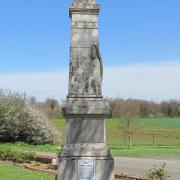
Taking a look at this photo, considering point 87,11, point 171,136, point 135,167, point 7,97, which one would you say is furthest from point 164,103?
point 87,11

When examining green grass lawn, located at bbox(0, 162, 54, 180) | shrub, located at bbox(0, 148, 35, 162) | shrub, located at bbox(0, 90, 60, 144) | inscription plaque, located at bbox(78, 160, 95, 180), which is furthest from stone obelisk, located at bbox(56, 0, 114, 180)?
shrub, located at bbox(0, 90, 60, 144)

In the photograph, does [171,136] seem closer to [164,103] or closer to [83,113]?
[83,113]

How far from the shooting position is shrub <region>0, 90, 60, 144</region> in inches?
1602

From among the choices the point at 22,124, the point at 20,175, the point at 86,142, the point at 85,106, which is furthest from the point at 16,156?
the point at 22,124

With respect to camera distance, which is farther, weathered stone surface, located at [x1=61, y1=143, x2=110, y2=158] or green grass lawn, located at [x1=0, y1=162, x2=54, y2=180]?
green grass lawn, located at [x1=0, y1=162, x2=54, y2=180]

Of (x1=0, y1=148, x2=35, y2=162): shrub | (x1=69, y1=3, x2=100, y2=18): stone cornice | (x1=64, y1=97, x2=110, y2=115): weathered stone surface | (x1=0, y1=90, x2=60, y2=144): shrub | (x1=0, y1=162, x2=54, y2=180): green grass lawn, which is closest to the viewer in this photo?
(x1=64, y1=97, x2=110, y2=115): weathered stone surface

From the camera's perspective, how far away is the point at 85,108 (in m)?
11.6

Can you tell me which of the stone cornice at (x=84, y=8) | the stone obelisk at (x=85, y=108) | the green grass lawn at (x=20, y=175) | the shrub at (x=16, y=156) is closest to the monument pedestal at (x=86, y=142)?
the stone obelisk at (x=85, y=108)

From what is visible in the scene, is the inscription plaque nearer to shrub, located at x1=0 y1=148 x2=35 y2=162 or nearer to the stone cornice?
the stone cornice

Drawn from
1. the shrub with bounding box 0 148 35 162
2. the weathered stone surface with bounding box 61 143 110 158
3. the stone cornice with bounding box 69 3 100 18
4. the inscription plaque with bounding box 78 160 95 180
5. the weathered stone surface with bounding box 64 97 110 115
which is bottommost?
the shrub with bounding box 0 148 35 162

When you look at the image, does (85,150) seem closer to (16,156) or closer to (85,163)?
(85,163)

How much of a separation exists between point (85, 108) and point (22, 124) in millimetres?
30121

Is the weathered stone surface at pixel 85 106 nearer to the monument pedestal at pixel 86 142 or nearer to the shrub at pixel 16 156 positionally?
the monument pedestal at pixel 86 142

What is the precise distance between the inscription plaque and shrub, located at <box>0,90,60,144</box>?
2965cm
